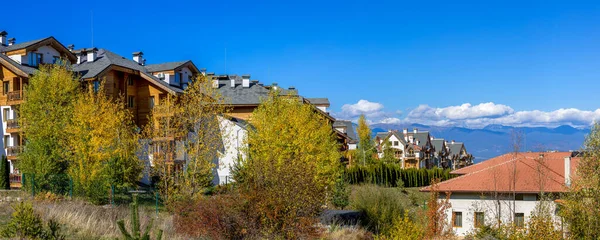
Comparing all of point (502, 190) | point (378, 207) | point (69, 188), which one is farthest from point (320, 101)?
point (69, 188)

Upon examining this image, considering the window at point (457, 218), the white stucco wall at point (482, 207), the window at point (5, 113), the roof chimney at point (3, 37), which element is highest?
the roof chimney at point (3, 37)

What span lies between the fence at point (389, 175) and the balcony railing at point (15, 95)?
28.3m

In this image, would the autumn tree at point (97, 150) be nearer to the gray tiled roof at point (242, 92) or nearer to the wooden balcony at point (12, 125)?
the wooden balcony at point (12, 125)

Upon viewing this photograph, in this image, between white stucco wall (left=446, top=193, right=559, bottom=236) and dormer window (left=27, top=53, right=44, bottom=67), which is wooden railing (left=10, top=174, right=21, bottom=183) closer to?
dormer window (left=27, top=53, right=44, bottom=67)

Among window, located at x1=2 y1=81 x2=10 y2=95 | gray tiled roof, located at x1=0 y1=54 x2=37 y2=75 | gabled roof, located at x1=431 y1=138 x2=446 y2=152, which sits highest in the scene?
gray tiled roof, located at x1=0 y1=54 x2=37 y2=75

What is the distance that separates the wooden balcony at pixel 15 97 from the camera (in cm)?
3734

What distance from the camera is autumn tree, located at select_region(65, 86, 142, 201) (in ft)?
90.7

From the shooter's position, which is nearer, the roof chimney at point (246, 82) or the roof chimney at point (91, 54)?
the roof chimney at point (91, 54)

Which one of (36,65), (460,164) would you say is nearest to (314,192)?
(36,65)

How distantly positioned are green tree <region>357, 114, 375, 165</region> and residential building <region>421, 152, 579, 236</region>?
33.7 metres

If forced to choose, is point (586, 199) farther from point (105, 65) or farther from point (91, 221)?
point (105, 65)

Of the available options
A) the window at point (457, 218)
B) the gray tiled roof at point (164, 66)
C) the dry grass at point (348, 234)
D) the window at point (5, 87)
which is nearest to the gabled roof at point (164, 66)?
the gray tiled roof at point (164, 66)

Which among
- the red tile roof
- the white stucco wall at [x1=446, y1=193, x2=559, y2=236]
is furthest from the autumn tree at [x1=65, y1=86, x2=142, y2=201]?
the white stucco wall at [x1=446, y1=193, x2=559, y2=236]

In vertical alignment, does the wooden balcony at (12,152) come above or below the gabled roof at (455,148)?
above
